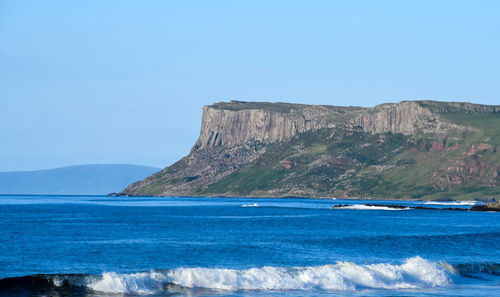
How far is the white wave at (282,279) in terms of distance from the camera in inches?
2389

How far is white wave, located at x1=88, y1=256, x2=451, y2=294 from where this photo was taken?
60.7m

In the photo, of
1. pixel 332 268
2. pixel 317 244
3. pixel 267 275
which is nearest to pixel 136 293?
pixel 267 275

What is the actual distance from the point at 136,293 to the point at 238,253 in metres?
30.3

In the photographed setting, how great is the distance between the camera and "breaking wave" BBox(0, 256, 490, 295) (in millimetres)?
60375

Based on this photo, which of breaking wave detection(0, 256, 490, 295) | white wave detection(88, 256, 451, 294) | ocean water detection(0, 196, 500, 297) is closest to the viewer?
breaking wave detection(0, 256, 490, 295)

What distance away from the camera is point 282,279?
64.3m

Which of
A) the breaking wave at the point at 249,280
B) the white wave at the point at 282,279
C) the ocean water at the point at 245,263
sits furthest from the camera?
the ocean water at the point at 245,263

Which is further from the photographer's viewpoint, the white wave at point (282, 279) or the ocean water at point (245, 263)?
the ocean water at point (245, 263)

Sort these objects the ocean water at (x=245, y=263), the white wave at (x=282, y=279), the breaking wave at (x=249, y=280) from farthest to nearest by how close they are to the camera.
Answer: the ocean water at (x=245, y=263) → the white wave at (x=282, y=279) → the breaking wave at (x=249, y=280)

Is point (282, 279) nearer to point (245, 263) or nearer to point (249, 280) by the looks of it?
point (249, 280)

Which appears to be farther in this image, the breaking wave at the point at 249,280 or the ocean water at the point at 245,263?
the ocean water at the point at 245,263

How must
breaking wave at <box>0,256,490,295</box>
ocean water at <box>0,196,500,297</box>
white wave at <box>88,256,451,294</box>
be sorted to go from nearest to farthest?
breaking wave at <box>0,256,490,295</box>, white wave at <box>88,256,451,294</box>, ocean water at <box>0,196,500,297</box>

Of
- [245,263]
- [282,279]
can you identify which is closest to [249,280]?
[282,279]

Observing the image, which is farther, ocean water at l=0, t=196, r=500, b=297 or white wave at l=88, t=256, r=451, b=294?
ocean water at l=0, t=196, r=500, b=297
